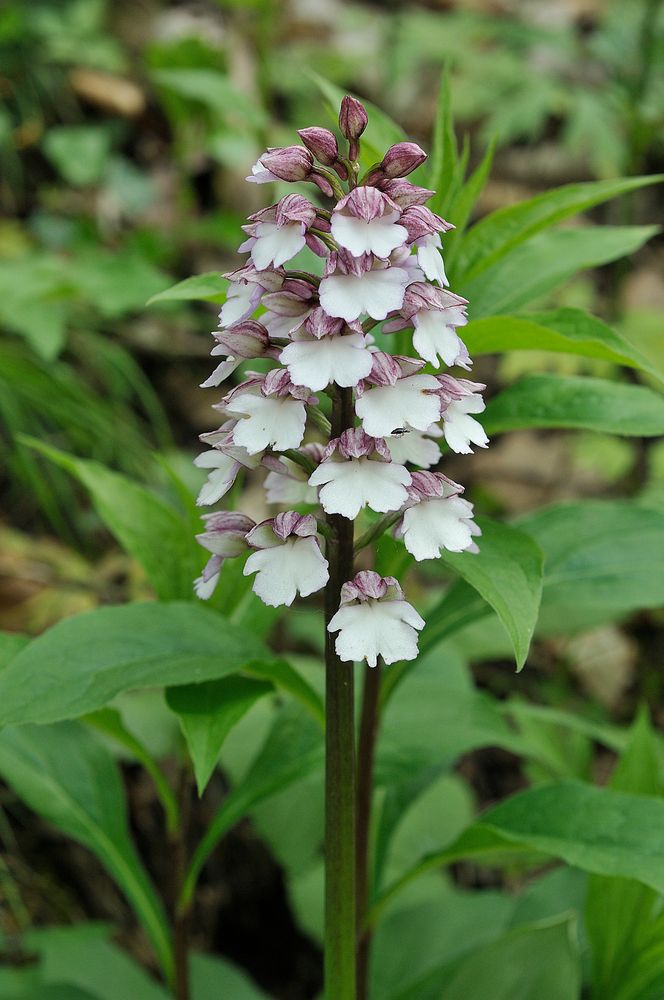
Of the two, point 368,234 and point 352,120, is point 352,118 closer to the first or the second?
point 352,120

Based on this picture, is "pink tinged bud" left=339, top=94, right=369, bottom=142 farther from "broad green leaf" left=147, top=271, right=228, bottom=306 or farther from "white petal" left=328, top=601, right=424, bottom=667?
"white petal" left=328, top=601, right=424, bottom=667

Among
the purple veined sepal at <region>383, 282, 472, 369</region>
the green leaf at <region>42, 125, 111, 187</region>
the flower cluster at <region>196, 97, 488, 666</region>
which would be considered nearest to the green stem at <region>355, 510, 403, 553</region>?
the flower cluster at <region>196, 97, 488, 666</region>

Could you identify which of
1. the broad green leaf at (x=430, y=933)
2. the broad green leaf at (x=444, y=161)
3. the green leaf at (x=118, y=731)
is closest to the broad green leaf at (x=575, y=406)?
the broad green leaf at (x=444, y=161)

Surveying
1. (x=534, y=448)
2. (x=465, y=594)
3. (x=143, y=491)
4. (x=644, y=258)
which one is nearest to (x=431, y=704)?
(x=465, y=594)

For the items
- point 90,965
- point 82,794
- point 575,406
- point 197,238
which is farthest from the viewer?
point 197,238

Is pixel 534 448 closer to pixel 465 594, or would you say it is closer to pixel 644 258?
pixel 644 258

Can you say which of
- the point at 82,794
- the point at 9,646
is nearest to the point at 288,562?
the point at 9,646
